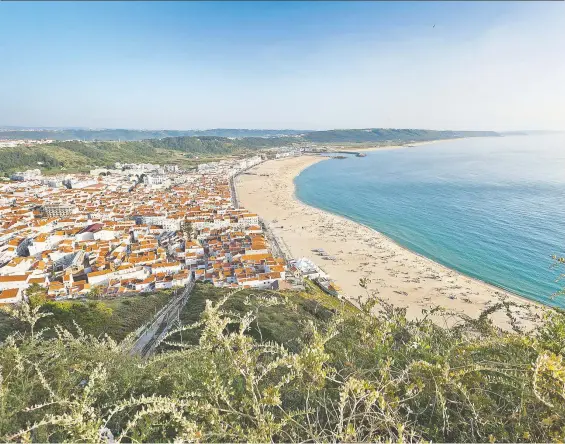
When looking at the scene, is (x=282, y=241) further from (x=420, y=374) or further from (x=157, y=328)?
(x=420, y=374)

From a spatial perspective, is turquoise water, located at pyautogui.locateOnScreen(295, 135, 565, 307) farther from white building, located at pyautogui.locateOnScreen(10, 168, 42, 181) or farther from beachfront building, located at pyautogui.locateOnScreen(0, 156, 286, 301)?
white building, located at pyautogui.locateOnScreen(10, 168, 42, 181)

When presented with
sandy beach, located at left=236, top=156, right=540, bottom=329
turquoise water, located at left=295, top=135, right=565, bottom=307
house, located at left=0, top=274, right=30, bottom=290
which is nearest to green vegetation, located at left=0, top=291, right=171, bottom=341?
house, located at left=0, top=274, right=30, bottom=290

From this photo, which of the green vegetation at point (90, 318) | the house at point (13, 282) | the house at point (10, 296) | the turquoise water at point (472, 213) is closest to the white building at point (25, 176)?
the house at point (13, 282)

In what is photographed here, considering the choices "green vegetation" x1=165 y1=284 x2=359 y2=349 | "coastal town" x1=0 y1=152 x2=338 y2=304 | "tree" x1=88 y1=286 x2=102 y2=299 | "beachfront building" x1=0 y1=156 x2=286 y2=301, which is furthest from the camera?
"beachfront building" x1=0 y1=156 x2=286 y2=301

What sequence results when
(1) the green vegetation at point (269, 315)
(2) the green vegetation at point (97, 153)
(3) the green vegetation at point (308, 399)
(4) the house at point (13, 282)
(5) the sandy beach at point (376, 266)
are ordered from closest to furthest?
(3) the green vegetation at point (308, 399), (1) the green vegetation at point (269, 315), (4) the house at point (13, 282), (5) the sandy beach at point (376, 266), (2) the green vegetation at point (97, 153)

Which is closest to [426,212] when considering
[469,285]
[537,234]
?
[537,234]

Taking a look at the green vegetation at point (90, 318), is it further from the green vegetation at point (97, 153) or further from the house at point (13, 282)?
the green vegetation at point (97, 153)
